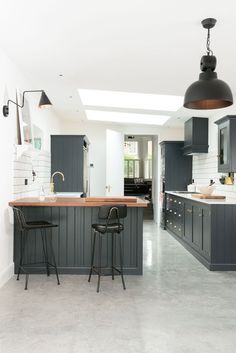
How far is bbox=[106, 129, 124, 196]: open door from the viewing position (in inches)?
331

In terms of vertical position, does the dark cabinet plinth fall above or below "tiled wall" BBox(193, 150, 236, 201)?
below

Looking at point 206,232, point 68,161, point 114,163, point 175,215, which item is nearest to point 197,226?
point 206,232

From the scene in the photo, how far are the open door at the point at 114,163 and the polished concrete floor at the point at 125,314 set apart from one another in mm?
3944

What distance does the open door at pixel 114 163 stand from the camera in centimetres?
841

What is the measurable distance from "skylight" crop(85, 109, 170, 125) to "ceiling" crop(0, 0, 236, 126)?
246cm

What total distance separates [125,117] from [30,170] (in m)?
3.58

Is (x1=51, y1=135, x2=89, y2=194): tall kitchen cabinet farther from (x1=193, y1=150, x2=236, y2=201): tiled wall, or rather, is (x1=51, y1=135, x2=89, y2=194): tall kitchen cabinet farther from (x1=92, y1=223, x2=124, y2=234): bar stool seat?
→ (x1=92, y1=223, x2=124, y2=234): bar stool seat

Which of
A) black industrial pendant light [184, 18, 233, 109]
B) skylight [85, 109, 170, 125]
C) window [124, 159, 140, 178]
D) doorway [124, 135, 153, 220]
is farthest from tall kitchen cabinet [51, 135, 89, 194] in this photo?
window [124, 159, 140, 178]

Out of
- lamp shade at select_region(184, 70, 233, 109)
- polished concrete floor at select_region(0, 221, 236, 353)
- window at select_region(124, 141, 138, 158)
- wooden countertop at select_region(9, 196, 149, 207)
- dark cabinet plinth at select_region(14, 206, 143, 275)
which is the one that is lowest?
polished concrete floor at select_region(0, 221, 236, 353)

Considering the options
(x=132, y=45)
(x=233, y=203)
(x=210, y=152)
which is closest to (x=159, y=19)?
(x=132, y=45)

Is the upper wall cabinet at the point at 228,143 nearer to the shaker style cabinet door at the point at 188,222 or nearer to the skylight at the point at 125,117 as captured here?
the shaker style cabinet door at the point at 188,222

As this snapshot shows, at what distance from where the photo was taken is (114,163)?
8.59 metres

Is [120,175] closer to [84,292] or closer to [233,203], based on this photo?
[233,203]

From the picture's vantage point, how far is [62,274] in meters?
4.60
